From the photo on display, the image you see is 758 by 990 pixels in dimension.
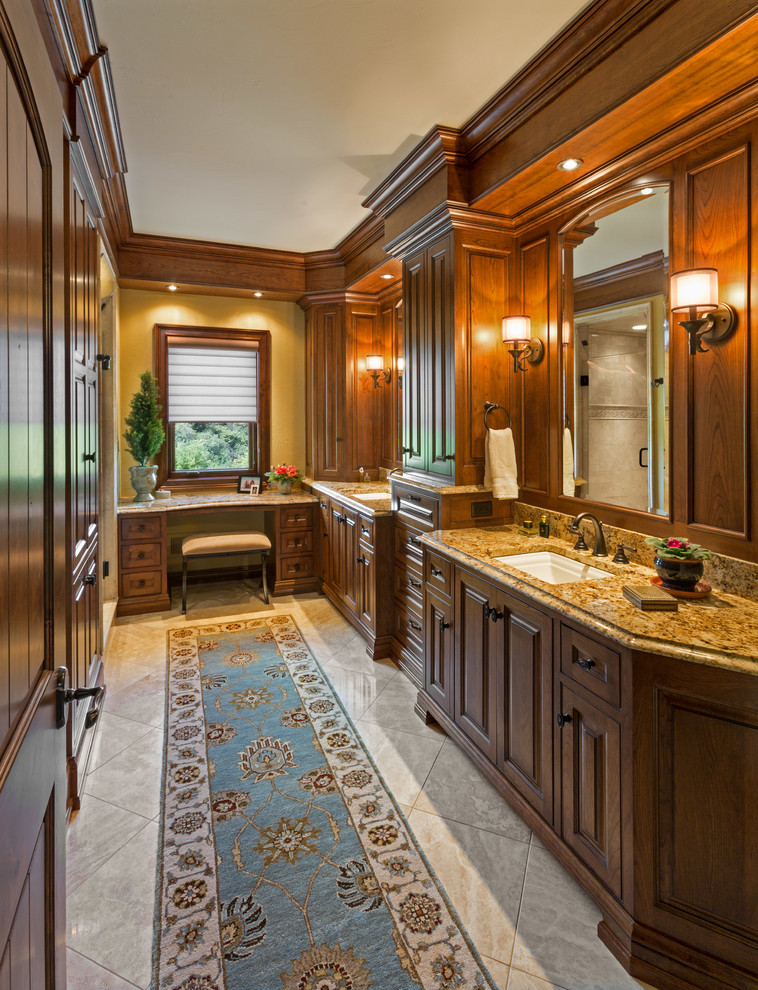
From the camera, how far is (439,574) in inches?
108

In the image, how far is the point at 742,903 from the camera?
142cm

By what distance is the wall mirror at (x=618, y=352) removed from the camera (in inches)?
88.0

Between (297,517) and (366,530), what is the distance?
135 cm

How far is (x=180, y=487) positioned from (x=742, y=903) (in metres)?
4.81

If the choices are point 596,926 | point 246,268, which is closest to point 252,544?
point 246,268

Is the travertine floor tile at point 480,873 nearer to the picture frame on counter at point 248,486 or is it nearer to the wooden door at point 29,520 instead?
the wooden door at point 29,520

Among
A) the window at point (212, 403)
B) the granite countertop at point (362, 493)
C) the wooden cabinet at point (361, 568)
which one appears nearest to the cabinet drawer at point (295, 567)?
the wooden cabinet at point (361, 568)

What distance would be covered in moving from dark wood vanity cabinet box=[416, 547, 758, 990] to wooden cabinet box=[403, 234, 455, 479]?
1.29m

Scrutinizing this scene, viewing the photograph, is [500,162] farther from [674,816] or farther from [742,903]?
[742,903]

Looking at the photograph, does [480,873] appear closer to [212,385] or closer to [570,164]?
[570,164]

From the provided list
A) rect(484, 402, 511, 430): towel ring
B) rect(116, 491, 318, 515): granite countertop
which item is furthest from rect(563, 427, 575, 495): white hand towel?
rect(116, 491, 318, 515): granite countertop

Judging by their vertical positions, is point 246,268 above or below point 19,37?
above

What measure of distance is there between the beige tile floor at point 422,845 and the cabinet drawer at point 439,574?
71 cm

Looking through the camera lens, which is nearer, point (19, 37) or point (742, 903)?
point (19, 37)
